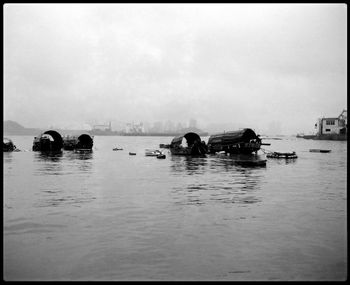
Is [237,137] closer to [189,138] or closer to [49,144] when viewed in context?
[189,138]

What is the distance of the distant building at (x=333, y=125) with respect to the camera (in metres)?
109

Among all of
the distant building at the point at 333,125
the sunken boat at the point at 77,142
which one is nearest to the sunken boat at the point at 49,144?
the sunken boat at the point at 77,142

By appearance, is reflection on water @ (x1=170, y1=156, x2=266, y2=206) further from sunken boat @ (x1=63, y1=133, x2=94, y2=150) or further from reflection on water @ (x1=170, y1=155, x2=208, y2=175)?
sunken boat @ (x1=63, y1=133, x2=94, y2=150)

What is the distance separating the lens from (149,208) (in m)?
15.4

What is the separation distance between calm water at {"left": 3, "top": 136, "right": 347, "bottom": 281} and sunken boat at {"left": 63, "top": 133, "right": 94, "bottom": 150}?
41.9 meters

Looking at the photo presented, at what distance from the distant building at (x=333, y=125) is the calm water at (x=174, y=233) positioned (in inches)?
3919

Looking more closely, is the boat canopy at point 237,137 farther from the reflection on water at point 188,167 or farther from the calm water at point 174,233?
the calm water at point 174,233

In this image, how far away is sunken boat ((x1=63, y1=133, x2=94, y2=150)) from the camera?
205ft

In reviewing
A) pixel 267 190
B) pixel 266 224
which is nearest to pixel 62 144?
pixel 267 190

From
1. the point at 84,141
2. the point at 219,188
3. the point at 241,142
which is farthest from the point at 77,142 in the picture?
the point at 219,188

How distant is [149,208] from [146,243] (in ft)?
16.0

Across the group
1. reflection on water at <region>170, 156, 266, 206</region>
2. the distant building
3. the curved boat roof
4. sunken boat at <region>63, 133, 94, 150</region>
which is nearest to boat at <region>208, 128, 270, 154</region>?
the curved boat roof

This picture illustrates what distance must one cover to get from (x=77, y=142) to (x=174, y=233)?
5524cm

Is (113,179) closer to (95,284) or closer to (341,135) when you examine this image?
(95,284)
